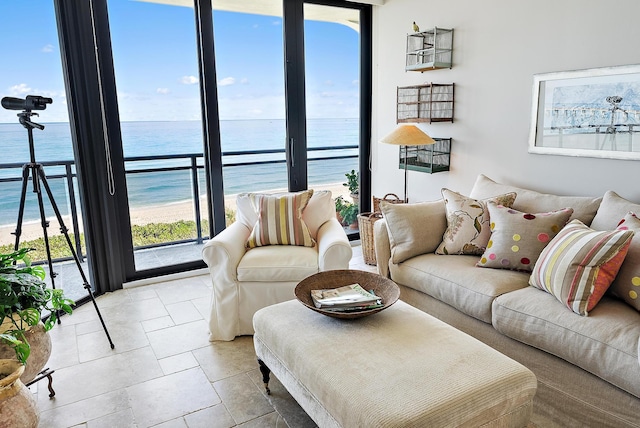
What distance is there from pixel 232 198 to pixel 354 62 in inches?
72.5

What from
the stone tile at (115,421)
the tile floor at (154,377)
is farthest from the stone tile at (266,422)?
the stone tile at (115,421)

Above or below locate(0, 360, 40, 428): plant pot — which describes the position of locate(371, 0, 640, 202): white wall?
above

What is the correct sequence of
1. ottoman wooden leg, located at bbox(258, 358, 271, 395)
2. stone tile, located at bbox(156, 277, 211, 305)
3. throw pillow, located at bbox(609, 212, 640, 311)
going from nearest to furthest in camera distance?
throw pillow, located at bbox(609, 212, 640, 311) → ottoman wooden leg, located at bbox(258, 358, 271, 395) → stone tile, located at bbox(156, 277, 211, 305)

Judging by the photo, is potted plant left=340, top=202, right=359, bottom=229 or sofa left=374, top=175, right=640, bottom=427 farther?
potted plant left=340, top=202, right=359, bottom=229

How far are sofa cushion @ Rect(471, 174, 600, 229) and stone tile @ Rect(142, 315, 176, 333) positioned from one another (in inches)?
89.3

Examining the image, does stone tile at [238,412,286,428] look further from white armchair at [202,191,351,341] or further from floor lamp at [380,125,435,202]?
floor lamp at [380,125,435,202]

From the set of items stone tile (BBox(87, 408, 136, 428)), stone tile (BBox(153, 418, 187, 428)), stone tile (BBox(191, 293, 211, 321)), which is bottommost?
stone tile (BBox(153, 418, 187, 428))

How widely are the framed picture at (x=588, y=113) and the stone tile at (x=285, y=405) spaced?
7.39ft

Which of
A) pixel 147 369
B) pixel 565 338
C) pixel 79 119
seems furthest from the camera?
pixel 79 119

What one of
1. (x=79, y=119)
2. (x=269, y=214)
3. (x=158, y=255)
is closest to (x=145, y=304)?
(x=158, y=255)

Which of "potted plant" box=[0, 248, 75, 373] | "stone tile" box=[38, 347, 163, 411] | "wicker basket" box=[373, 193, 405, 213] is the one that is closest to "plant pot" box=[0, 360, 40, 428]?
"potted plant" box=[0, 248, 75, 373]

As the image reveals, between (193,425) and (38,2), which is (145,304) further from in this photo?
(38,2)

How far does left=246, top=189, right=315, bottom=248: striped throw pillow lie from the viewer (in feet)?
9.86

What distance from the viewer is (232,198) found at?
159 inches
